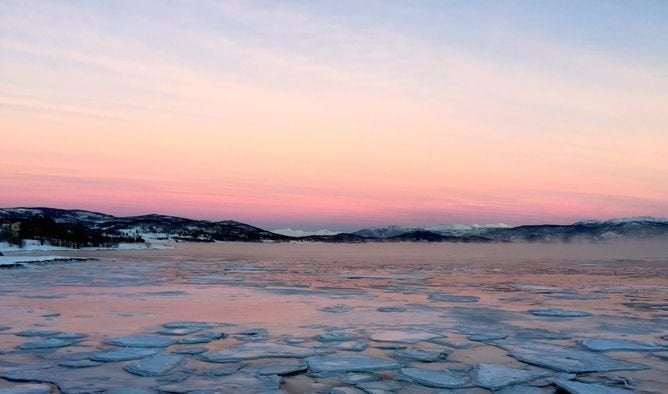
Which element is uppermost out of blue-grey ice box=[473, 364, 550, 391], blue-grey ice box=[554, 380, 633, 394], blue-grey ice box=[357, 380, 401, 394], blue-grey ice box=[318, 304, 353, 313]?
blue-grey ice box=[554, 380, 633, 394]

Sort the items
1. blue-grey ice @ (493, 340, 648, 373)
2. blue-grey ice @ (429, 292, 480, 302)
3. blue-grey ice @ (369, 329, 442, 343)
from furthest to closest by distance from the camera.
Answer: blue-grey ice @ (429, 292, 480, 302) < blue-grey ice @ (369, 329, 442, 343) < blue-grey ice @ (493, 340, 648, 373)

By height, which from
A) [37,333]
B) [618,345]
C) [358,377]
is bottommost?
[37,333]

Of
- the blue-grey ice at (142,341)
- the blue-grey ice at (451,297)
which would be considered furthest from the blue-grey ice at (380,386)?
the blue-grey ice at (451,297)

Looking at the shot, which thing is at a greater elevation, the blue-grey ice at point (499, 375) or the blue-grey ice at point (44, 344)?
the blue-grey ice at point (499, 375)

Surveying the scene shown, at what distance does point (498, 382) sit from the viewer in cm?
567

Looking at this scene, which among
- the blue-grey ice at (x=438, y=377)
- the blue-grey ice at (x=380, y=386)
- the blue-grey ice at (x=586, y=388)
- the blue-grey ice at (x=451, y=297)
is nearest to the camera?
the blue-grey ice at (x=586, y=388)

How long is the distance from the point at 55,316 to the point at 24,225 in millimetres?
53504

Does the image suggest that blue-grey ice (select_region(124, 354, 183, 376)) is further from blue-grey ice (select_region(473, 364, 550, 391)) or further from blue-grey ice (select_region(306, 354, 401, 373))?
blue-grey ice (select_region(473, 364, 550, 391))

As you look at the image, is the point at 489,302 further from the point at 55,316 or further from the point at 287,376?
the point at 55,316

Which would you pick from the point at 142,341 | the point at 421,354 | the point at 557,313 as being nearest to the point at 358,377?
the point at 421,354

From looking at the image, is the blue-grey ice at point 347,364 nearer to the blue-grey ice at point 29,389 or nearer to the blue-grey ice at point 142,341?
the blue-grey ice at point 142,341

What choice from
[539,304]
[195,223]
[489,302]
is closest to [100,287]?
[489,302]

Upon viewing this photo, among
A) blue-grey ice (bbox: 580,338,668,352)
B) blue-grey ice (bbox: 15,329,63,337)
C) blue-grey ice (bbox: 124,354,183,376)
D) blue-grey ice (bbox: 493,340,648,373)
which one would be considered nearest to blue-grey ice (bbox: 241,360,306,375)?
blue-grey ice (bbox: 124,354,183,376)

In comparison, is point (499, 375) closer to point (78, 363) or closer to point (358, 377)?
point (358, 377)
